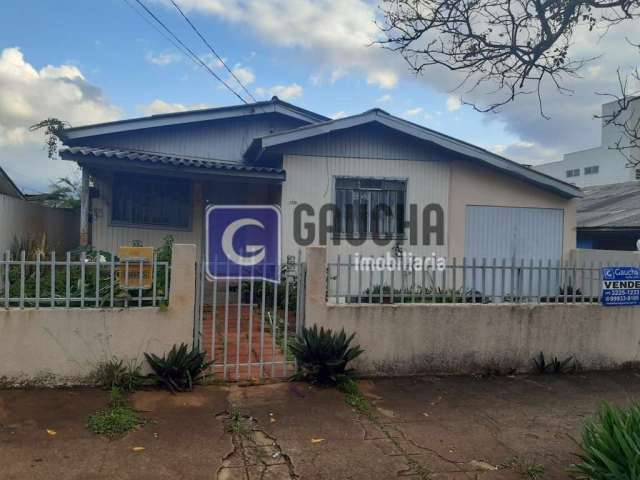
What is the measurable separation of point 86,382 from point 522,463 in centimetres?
406

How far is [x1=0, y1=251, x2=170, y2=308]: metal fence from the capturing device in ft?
15.1

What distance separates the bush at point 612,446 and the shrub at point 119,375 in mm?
3933

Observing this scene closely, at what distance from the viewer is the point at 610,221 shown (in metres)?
12.2

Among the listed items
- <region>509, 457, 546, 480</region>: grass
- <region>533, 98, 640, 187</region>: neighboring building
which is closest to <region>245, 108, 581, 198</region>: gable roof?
<region>509, 457, 546, 480</region>: grass

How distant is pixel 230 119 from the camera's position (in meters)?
10.8

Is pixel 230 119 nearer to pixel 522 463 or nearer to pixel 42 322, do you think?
pixel 42 322

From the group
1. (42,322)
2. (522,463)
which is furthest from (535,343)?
(42,322)

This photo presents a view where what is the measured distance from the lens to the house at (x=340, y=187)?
9047 millimetres

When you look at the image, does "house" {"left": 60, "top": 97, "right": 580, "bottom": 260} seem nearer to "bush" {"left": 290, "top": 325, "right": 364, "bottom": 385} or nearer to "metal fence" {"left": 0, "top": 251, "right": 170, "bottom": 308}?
"metal fence" {"left": 0, "top": 251, "right": 170, "bottom": 308}

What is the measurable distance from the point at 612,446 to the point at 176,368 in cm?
374

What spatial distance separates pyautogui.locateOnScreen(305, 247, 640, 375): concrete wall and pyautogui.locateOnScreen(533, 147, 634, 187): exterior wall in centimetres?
2997

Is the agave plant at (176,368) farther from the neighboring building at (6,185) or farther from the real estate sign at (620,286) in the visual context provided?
the neighboring building at (6,185)

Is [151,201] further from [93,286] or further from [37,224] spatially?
[93,286]

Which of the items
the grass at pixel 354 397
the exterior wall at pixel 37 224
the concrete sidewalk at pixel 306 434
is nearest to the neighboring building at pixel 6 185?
the exterior wall at pixel 37 224
